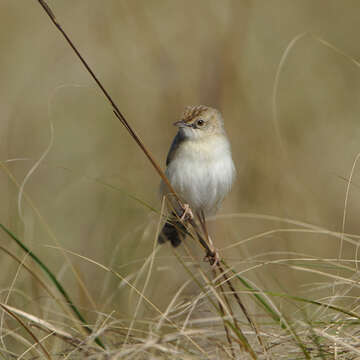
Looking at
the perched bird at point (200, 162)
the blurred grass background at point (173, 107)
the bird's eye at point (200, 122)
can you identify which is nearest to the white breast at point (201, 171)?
the perched bird at point (200, 162)

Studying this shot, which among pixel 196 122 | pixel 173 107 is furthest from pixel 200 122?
pixel 173 107

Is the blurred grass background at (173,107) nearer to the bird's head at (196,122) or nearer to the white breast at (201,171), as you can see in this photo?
the white breast at (201,171)

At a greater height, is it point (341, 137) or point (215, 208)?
point (215, 208)

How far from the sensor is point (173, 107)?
23.8 feet

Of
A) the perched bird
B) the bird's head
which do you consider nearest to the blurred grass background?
the perched bird

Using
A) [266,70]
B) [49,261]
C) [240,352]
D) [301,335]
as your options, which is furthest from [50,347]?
[266,70]

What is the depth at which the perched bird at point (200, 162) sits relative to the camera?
4.57m

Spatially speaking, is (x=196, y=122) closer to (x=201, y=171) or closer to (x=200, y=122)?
(x=200, y=122)

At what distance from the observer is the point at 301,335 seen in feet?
9.02

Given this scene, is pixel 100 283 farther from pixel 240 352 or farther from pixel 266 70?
pixel 266 70

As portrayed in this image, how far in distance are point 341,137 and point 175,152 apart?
353 centimetres

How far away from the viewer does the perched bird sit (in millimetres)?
4566

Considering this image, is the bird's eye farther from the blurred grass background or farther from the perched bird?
the blurred grass background

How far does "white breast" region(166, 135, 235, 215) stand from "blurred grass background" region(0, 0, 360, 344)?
1.16m
